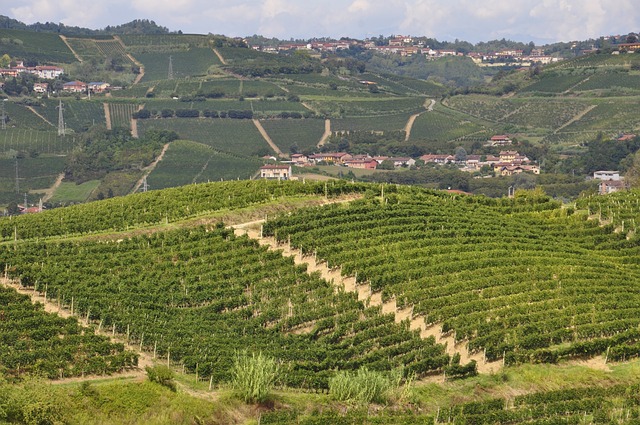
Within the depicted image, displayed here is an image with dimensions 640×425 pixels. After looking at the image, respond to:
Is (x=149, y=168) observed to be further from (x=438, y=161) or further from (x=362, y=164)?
(x=438, y=161)

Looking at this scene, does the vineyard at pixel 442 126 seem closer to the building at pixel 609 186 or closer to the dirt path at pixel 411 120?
the dirt path at pixel 411 120

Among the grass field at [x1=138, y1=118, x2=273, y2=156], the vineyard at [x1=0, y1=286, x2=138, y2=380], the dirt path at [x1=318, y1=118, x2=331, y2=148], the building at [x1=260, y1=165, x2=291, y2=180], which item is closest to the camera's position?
the vineyard at [x1=0, y1=286, x2=138, y2=380]

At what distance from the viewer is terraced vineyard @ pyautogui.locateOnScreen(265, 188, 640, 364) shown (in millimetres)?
46062

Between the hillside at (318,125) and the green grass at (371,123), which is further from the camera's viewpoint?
the green grass at (371,123)

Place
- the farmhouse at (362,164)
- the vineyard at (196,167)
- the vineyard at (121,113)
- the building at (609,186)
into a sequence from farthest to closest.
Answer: the vineyard at (121,113) → the farmhouse at (362,164) → the vineyard at (196,167) → the building at (609,186)

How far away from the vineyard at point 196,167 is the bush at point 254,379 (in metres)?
88.1

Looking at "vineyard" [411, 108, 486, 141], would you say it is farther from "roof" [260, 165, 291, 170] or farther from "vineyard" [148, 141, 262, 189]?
"roof" [260, 165, 291, 170]

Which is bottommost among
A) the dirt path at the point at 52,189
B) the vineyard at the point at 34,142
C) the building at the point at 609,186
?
the dirt path at the point at 52,189

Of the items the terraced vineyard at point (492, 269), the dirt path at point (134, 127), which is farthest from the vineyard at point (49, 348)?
the dirt path at point (134, 127)

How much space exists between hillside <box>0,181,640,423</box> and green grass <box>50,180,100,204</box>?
64.3 meters

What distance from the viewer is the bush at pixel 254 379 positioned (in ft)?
122

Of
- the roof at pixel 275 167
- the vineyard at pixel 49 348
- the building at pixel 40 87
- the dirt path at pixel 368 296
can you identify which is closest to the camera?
the vineyard at pixel 49 348

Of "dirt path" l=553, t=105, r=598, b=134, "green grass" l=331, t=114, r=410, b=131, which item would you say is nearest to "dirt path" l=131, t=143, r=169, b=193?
"green grass" l=331, t=114, r=410, b=131

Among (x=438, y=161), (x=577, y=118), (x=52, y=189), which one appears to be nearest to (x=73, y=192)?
(x=52, y=189)
